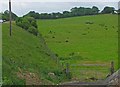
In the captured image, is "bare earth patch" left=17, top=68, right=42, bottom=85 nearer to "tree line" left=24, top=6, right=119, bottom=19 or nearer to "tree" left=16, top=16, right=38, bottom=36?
"tree" left=16, top=16, right=38, bottom=36

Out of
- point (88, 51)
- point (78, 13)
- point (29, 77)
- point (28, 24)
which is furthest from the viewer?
point (78, 13)

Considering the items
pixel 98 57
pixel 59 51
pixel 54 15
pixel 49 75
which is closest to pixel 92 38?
pixel 59 51

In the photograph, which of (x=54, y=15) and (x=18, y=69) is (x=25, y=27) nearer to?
(x=18, y=69)

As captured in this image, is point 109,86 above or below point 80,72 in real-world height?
above

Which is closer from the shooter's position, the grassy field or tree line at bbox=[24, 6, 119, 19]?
the grassy field

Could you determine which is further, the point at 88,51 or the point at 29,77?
the point at 88,51

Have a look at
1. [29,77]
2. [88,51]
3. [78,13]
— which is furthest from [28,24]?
[78,13]

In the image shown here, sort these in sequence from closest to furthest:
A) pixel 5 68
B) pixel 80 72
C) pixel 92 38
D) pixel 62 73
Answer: pixel 5 68 → pixel 62 73 → pixel 80 72 → pixel 92 38

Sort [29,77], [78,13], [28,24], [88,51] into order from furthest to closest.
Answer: [78,13] → [28,24] → [88,51] → [29,77]

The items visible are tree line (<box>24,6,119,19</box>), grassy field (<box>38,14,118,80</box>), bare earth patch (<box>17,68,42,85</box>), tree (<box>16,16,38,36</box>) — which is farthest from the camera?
tree line (<box>24,6,119,19</box>)

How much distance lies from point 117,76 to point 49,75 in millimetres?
8873

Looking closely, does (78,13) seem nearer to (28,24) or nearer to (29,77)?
(28,24)

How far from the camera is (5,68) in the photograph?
727 inches

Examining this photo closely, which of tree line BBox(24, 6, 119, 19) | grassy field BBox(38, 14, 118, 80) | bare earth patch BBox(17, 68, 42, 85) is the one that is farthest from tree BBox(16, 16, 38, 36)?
tree line BBox(24, 6, 119, 19)
